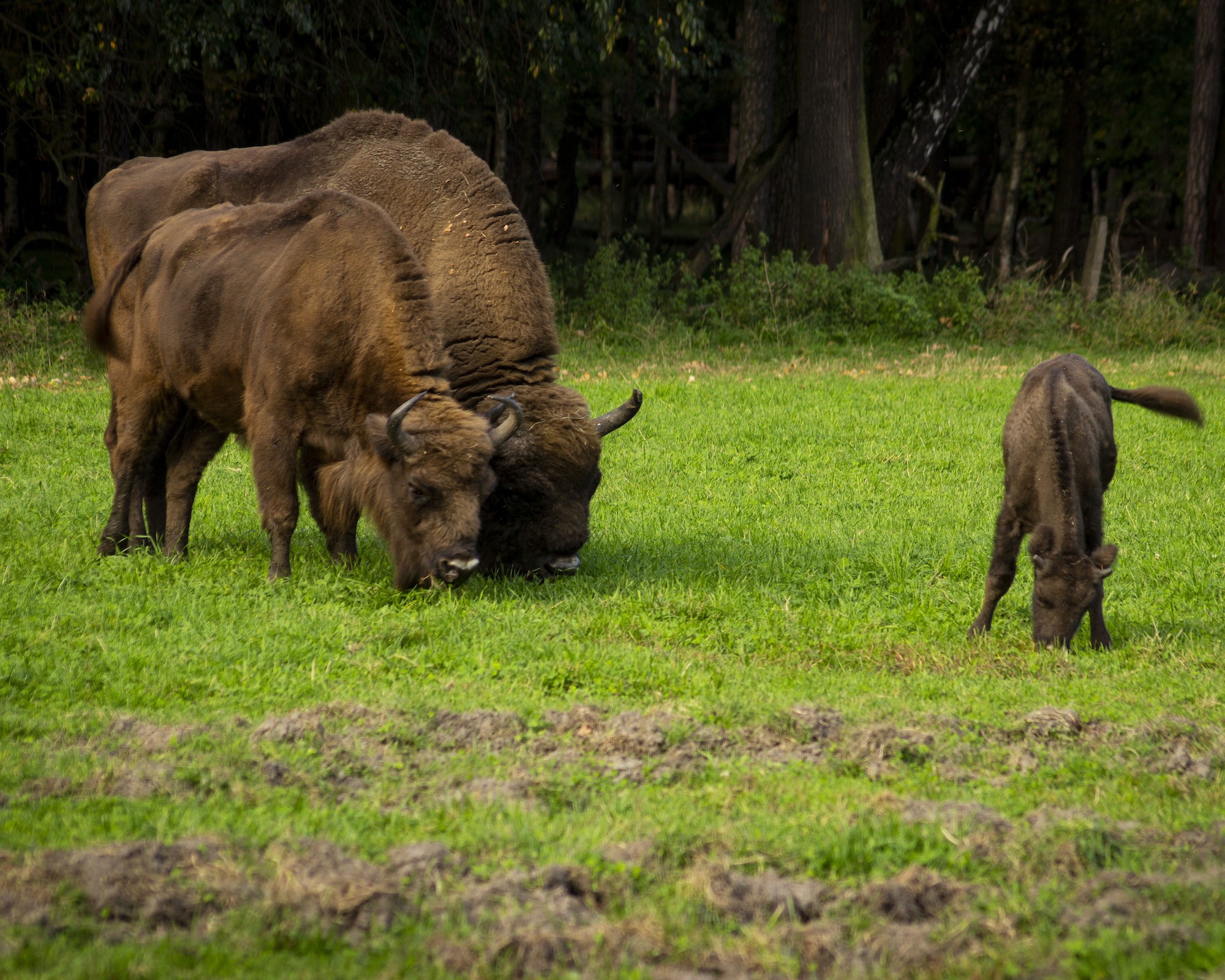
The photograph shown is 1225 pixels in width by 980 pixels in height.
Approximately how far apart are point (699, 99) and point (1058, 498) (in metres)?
29.0

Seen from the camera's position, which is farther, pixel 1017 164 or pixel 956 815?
pixel 1017 164

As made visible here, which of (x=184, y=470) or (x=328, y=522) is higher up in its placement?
(x=184, y=470)

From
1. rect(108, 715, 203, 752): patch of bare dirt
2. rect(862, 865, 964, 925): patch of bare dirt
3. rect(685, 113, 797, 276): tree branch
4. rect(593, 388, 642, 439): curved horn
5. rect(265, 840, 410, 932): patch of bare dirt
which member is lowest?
rect(108, 715, 203, 752): patch of bare dirt

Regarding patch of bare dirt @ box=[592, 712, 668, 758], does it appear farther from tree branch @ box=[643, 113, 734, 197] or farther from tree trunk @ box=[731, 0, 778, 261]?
tree branch @ box=[643, 113, 734, 197]

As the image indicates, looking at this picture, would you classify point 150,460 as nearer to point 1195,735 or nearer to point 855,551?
point 855,551

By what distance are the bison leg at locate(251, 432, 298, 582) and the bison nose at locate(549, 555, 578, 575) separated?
5.29 ft

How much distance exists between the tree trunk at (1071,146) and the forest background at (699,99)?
0.15 ft

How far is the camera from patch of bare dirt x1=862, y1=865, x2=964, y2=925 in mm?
3627

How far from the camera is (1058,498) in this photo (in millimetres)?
6559

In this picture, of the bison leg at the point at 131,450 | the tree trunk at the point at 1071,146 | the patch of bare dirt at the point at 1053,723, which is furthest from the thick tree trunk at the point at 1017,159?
the patch of bare dirt at the point at 1053,723

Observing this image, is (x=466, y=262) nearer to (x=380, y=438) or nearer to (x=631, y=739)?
(x=380, y=438)

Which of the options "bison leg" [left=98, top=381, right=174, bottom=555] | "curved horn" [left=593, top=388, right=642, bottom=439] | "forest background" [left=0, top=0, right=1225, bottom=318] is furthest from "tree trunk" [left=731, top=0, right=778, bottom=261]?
"bison leg" [left=98, top=381, right=174, bottom=555]

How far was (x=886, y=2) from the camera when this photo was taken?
2334cm

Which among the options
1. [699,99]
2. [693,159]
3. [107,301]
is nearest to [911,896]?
[107,301]
